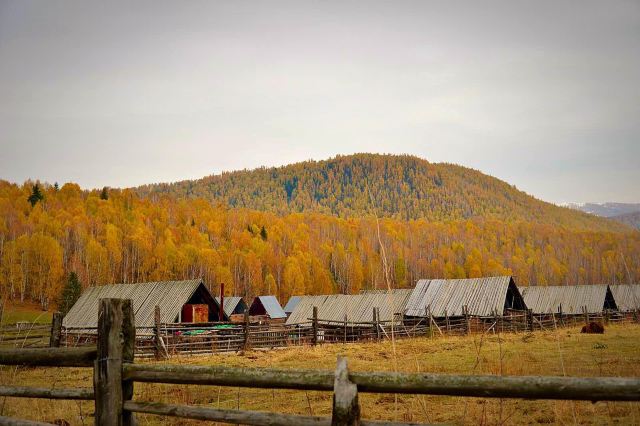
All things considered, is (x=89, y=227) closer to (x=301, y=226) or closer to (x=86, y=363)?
(x=301, y=226)

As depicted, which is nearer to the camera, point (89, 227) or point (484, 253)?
point (89, 227)

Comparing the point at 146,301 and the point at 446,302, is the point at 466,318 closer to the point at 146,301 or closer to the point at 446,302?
the point at 446,302

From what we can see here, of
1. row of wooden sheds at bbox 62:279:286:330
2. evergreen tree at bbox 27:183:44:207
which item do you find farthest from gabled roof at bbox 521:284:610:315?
evergreen tree at bbox 27:183:44:207

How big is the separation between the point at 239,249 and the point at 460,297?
7944 centimetres

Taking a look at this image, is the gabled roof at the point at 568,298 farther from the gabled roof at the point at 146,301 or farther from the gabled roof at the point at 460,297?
the gabled roof at the point at 146,301

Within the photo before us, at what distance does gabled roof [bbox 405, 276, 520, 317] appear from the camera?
107 ft

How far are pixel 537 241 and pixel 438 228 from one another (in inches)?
1259

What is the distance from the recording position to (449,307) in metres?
33.4

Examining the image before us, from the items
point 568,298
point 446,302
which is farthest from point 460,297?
point 568,298

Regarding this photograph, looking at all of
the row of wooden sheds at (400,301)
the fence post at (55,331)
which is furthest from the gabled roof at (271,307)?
the fence post at (55,331)

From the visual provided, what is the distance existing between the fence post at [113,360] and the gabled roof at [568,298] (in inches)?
1719

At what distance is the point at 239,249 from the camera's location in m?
109

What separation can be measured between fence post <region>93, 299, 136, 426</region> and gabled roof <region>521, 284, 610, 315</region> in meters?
43.7

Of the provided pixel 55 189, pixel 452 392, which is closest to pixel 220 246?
pixel 55 189
